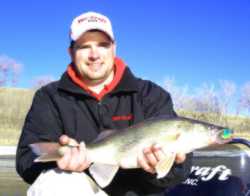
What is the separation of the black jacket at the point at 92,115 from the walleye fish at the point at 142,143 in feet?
1.44

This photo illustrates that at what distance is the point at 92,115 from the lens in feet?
15.8

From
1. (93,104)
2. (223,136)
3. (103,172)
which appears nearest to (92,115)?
(93,104)

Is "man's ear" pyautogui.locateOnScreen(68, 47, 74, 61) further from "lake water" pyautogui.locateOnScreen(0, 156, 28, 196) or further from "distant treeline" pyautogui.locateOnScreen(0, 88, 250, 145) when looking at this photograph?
"distant treeline" pyautogui.locateOnScreen(0, 88, 250, 145)

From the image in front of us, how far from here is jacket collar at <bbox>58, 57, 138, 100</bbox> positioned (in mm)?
4848

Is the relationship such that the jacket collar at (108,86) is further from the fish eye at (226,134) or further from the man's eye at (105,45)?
the fish eye at (226,134)

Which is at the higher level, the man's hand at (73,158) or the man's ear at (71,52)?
the man's ear at (71,52)

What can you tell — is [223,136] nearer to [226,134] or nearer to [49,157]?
[226,134]

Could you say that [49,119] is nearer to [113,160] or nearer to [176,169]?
[113,160]

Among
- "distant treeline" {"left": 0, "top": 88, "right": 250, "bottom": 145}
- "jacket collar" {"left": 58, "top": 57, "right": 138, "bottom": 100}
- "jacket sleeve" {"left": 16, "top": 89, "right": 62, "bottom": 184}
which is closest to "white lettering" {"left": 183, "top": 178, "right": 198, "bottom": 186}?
"jacket collar" {"left": 58, "top": 57, "right": 138, "bottom": 100}

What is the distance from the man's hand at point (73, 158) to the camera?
409 centimetres

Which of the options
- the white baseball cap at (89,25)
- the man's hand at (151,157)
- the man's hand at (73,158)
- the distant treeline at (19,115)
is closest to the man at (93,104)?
the white baseball cap at (89,25)

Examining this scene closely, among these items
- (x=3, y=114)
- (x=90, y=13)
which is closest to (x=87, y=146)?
(x=90, y=13)

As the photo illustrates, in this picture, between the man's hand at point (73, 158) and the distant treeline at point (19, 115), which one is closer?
the man's hand at point (73, 158)

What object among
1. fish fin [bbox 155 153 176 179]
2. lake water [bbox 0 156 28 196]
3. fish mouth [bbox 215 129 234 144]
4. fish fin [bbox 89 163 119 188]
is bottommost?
lake water [bbox 0 156 28 196]
